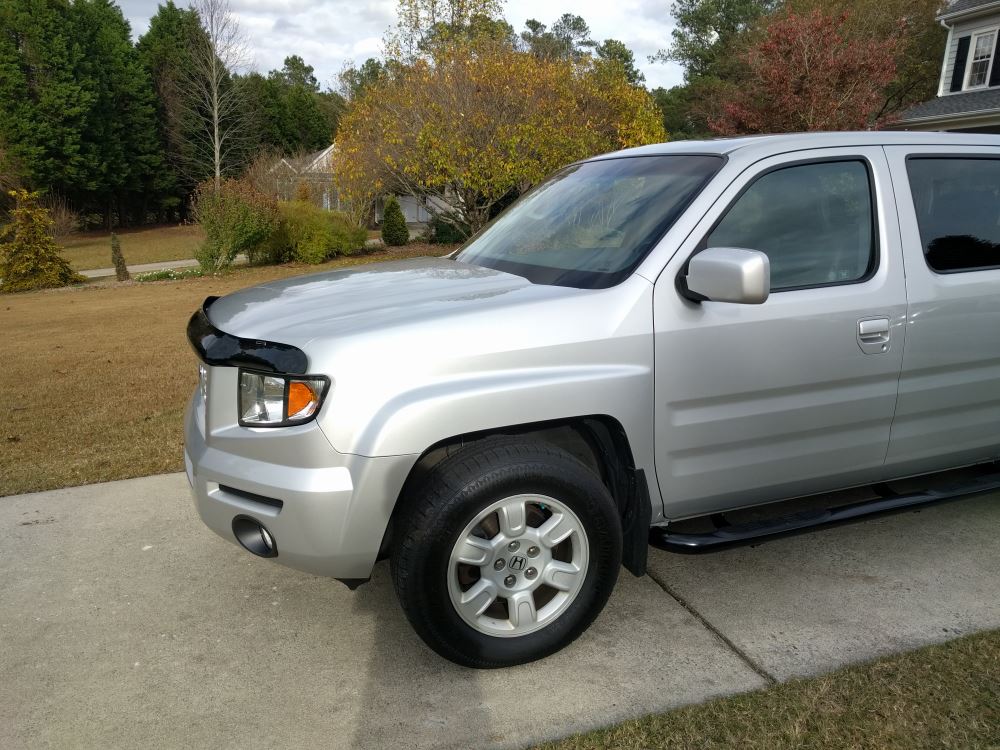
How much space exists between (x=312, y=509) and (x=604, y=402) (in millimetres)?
1032

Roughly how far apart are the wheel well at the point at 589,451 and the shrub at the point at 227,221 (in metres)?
17.6

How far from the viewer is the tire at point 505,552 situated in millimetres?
2529

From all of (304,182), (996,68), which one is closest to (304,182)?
(304,182)

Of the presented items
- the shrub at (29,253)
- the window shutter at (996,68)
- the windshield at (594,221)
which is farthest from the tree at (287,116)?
the windshield at (594,221)

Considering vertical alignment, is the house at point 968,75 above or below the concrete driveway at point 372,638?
above

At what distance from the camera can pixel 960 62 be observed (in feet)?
75.8

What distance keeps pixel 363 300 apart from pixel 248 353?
50cm

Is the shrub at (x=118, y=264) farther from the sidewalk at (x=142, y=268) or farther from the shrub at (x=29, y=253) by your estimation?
the sidewalk at (x=142, y=268)

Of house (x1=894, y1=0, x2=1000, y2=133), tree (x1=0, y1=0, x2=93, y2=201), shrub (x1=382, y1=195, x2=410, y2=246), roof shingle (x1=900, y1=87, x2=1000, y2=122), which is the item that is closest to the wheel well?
roof shingle (x1=900, y1=87, x2=1000, y2=122)

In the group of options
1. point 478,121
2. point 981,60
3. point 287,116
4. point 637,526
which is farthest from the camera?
point 287,116

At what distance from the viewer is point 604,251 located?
304 centimetres

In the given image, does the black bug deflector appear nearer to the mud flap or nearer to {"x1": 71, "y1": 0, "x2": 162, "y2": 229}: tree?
the mud flap

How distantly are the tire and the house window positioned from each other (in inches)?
998

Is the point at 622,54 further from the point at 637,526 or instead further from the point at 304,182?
the point at 637,526
